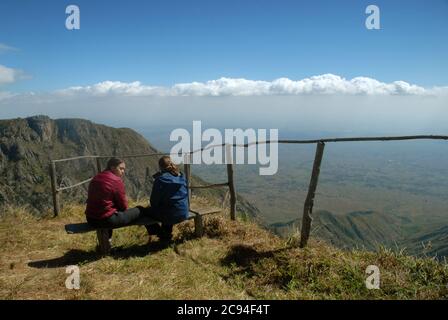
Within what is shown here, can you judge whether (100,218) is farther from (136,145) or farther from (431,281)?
(136,145)

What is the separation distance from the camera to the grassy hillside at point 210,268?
16.7 ft

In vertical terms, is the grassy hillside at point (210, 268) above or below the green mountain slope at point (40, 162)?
above

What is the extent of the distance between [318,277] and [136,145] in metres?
195

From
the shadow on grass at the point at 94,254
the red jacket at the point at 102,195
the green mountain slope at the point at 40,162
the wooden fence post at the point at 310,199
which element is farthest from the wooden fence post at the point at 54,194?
the green mountain slope at the point at 40,162

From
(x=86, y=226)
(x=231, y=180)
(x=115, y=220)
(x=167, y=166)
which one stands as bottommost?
(x=86, y=226)

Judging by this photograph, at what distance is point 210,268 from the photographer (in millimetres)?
6383

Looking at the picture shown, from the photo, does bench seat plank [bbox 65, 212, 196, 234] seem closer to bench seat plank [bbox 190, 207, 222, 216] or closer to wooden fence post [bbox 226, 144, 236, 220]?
bench seat plank [bbox 190, 207, 222, 216]

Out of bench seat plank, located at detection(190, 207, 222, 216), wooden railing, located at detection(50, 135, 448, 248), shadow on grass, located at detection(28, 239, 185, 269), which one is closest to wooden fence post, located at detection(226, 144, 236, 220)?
wooden railing, located at detection(50, 135, 448, 248)

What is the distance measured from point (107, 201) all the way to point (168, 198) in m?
1.15

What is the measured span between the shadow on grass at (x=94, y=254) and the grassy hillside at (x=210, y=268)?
0.8 inches

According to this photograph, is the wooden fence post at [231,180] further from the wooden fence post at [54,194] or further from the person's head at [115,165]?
the wooden fence post at [54,194]

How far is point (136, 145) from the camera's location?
194125 millimetres

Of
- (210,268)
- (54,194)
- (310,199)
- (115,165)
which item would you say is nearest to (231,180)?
(310,199)

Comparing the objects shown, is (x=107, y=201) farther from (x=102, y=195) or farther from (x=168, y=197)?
(x=168, y=197)
